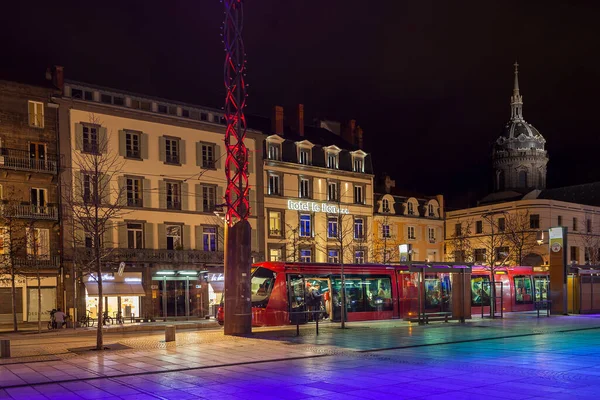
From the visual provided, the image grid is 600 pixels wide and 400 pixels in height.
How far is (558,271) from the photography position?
3672 cm

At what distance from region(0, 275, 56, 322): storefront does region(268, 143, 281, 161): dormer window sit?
66.9 ft

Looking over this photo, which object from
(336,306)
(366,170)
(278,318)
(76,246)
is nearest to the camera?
(278,318)

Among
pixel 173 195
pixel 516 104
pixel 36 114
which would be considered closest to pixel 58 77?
pixel 36 114

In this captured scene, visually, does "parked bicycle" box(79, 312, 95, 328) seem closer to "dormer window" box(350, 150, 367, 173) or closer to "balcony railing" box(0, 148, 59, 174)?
"balcony railing" box(0, 148, 59, 174)

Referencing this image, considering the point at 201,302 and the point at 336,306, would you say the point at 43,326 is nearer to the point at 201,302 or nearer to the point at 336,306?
the point at 201,302

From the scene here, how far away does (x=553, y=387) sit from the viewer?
12.6 m

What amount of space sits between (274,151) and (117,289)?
1809 centimetres

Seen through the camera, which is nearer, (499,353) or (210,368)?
(210,368)

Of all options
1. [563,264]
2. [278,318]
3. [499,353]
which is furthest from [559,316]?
[499,353]

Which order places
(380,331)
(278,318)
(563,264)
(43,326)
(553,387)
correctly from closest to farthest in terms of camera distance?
(553,387), (380,331), (278,318), (563,264), (43,326)

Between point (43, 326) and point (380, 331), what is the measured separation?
22464mm

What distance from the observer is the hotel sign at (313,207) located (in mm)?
55312

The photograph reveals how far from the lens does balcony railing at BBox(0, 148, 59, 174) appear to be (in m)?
40.0

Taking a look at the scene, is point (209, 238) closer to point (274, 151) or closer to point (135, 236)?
point (135, 236)
